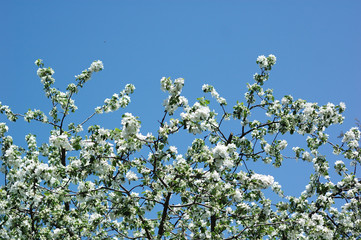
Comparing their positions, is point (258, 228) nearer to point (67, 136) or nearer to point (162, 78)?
point (162, 78)

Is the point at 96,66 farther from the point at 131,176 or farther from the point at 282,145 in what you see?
the point at 282,145

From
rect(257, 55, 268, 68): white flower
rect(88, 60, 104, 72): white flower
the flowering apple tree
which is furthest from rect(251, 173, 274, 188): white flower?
rect(88, 60, 104, 72): white flower

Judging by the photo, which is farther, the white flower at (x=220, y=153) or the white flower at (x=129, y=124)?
the white flower at (x=220, y=153)

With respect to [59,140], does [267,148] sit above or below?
above

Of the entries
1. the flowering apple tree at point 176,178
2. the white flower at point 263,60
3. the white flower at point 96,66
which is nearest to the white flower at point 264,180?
the flowering apple tree at point 176,178

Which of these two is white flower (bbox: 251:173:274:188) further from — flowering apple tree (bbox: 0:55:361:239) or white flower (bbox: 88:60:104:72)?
white flower (bbox: 88:60:104:72)

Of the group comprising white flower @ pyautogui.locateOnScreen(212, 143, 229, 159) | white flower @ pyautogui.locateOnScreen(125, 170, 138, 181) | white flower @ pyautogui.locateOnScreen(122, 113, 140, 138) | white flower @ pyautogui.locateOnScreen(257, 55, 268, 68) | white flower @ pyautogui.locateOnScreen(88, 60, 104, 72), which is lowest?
white flower @ pyautogui.locateOnScreen(212, 143, 229, 159)

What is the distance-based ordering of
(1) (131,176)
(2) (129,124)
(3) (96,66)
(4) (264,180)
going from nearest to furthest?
(2) (129,124)
(4) (264,180)
(1) (131,176)
(3) (96,66)

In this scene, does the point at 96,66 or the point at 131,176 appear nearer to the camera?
the point at 131,176

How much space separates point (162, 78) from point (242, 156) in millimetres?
4688

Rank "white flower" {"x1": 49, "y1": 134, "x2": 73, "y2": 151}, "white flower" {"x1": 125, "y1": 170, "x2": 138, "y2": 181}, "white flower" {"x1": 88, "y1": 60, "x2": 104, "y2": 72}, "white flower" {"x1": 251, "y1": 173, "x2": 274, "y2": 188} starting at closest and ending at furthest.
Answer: "white flower" {"x1": 49, "y1": 134, "x2": 73, "y2": 151} → "white flower" {"x1": 251, "y1": 173, "x2": 274, "y2": 188} → "white flower" {"x1": 125, "y1": 170, "x2": 138, "y2": 181} → "white flower" {"x1": 88, "y1": 60, "x2": 104, "y2": 72}

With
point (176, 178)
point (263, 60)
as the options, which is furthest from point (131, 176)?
point (263, 60)

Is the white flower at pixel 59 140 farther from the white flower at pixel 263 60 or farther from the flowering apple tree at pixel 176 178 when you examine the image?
the white flower at pixel 263 60

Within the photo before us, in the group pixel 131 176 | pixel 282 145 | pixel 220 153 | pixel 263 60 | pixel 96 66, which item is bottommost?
pixel 220 153
